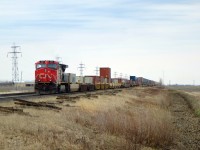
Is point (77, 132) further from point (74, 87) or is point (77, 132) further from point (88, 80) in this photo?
point (88, 80)

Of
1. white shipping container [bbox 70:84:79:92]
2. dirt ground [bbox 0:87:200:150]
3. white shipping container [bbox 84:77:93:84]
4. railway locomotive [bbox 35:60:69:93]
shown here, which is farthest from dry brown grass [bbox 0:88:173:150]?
white shipping container [bbox 84:77:93:84]

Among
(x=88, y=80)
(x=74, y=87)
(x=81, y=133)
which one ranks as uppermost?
(x=88, y=80)

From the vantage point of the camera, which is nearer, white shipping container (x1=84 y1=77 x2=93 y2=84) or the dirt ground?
the dirt ground

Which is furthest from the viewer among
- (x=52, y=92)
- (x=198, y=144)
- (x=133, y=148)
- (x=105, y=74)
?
(x=105, y=74)

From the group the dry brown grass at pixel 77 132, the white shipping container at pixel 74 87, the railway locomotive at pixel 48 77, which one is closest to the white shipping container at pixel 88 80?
the white shipping container at pixel 74 87

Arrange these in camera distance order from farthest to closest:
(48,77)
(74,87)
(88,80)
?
(88,80)
(74,87)
(48,77)

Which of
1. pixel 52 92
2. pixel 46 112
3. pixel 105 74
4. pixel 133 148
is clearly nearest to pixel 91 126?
pixel 46 112

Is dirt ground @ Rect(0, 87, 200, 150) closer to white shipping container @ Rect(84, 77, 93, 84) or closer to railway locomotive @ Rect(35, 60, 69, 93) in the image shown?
railway locomotive @ Rect(35, 60, 69, 93)

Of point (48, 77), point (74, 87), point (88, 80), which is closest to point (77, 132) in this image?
point (48, 77)

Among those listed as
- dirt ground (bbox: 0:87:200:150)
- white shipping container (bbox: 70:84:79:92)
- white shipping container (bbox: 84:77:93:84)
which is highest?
white shipping container (bbox: 84:77:93:84)

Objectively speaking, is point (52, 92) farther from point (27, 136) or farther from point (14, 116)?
point (27, 136)

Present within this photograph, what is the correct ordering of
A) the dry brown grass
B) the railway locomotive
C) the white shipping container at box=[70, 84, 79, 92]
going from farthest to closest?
the white shipping container at box=[70, 84, 79, 92] < the railway locomotive < the dry brown grass

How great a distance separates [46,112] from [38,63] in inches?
933

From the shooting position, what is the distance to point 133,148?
501 inches
